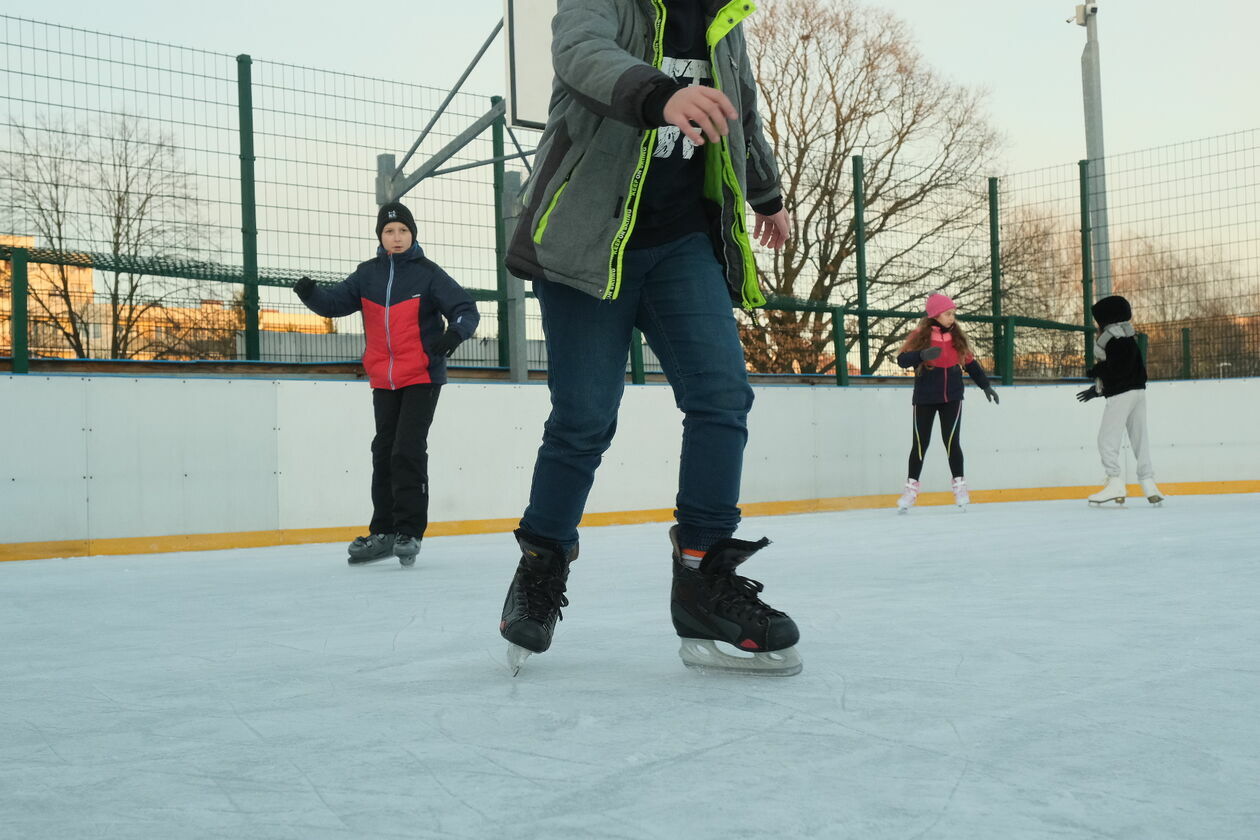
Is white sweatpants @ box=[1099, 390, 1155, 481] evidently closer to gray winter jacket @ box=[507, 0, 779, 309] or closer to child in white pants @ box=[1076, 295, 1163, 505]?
child in white pants @ box=[1076, 295, 1163, 505]

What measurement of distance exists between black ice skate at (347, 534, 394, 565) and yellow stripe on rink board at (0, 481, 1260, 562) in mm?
1924

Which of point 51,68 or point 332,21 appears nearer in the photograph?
point 51,68

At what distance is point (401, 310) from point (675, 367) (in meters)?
2.99

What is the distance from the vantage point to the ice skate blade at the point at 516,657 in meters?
2.19

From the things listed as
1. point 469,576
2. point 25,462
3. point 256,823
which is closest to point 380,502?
point 469,576

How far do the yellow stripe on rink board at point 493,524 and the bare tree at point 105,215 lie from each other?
1052 millimetres

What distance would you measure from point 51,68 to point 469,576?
157 inches

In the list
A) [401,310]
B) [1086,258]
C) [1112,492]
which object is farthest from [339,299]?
[1086,258]

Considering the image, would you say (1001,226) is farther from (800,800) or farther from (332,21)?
(800,800)

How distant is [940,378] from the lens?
8.50m

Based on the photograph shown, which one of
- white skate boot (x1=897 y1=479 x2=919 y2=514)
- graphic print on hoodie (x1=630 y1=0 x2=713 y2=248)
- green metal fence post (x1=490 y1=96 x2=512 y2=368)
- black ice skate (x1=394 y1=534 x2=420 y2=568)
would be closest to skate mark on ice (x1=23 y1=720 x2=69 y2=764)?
graphic print on hoodie (x1=630 y1=0 x2=713 y2=248)

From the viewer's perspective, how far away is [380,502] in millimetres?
5074

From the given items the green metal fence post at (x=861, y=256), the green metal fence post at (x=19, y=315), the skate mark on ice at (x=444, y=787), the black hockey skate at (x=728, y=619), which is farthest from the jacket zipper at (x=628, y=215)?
the green metal fence post at (x=861, y=256)

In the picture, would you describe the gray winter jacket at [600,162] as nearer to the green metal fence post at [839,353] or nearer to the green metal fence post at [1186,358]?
the green metal fence post at [839,353]
